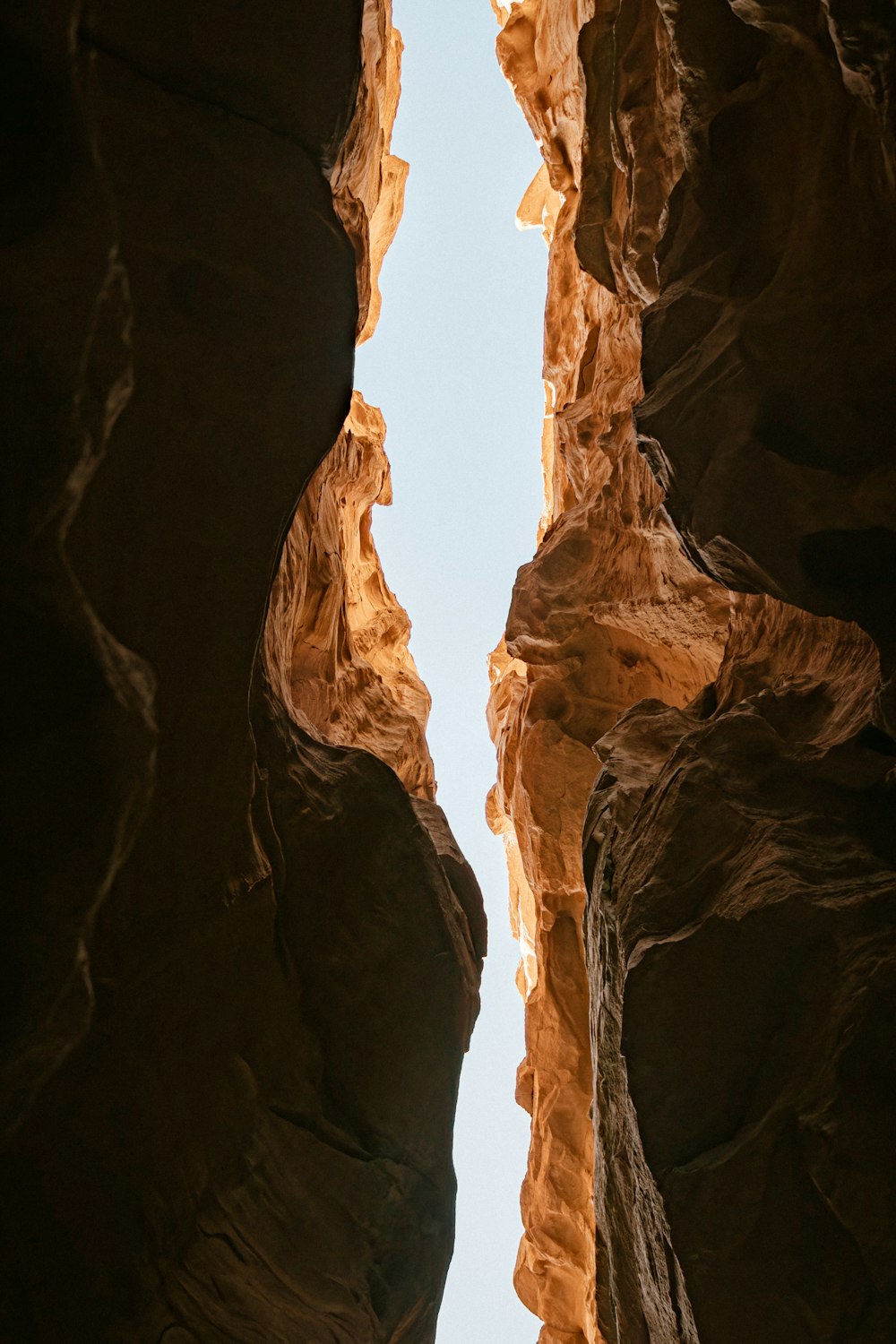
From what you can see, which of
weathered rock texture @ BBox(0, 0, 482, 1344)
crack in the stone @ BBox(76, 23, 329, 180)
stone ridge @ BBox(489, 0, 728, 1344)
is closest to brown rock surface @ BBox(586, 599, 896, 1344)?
weathered rock texture @ BBox(0, 0, 482, 1344)

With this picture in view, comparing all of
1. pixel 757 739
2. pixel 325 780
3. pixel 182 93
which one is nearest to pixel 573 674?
pixel 757 739

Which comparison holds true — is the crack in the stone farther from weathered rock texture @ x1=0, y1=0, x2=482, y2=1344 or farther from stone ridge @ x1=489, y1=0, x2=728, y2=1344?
stone ridge @ x1=489, y1=0, x2=728, y2=1344

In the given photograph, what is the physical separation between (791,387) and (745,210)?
162 centimetres

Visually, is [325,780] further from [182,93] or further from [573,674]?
[573,674]

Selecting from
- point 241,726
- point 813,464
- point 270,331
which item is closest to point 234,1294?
point 241,726

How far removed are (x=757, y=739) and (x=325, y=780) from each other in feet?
11.1

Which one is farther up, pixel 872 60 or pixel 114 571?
pixel 872 60

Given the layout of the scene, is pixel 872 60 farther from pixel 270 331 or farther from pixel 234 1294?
pixel 234 1294

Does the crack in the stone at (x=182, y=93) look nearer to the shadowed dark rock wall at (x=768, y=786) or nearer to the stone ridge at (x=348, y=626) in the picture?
the stone ridge at (x=348, y=626)

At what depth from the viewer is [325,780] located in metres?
6.86

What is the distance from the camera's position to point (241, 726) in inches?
222

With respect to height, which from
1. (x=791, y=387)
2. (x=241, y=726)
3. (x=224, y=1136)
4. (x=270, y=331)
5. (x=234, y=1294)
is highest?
(x=791, y=387)

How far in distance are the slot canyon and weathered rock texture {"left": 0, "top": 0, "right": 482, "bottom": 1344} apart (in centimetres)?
2

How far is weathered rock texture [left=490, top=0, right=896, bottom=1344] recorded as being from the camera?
4.73 metres
